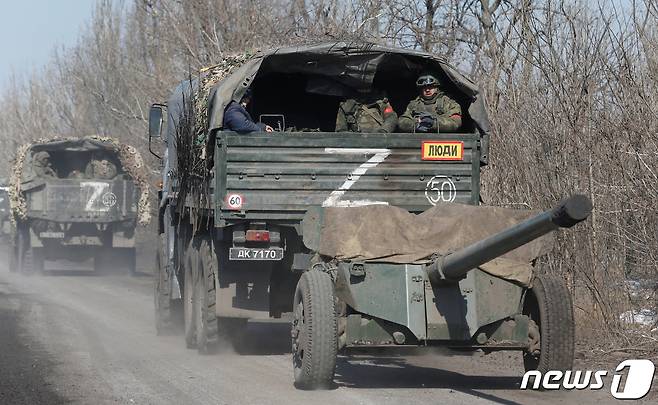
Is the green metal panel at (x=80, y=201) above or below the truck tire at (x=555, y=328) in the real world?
above

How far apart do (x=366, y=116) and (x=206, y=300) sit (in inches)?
91.0

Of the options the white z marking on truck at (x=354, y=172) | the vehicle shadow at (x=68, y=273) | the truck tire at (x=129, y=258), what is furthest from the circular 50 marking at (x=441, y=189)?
the vehicle shadow at (x=68, y=273)

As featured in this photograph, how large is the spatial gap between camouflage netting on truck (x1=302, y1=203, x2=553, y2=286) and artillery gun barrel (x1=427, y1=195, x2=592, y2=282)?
408mm

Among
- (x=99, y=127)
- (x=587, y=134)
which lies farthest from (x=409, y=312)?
(x=99, y=127)

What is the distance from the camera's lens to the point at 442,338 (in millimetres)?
9008

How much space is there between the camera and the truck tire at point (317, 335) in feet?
29.2

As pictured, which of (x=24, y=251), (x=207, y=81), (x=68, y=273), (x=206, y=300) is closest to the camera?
(x=206, y=300)

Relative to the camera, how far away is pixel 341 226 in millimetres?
9484

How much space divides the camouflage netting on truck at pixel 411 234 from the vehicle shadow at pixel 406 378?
0.97 m

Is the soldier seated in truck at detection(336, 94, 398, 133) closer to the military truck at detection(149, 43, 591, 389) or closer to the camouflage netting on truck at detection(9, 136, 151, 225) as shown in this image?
the military truck at detection(149, 43, 591, 389)

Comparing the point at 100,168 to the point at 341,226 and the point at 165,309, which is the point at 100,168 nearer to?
the point at 165,309

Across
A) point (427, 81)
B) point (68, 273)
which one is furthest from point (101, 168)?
point (427, 81)

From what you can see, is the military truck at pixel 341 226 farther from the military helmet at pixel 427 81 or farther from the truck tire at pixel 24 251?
the truck tire at pixel 24 251

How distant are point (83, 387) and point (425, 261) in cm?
279
